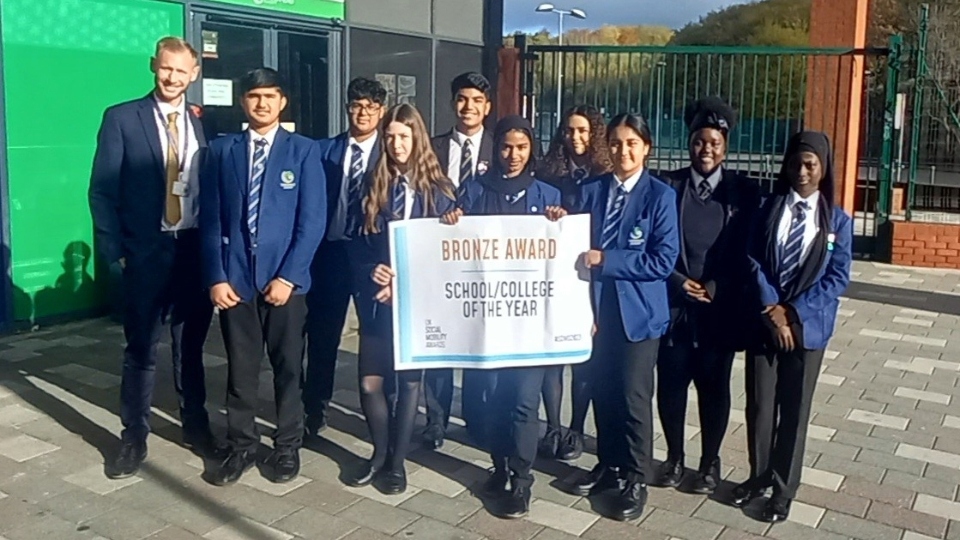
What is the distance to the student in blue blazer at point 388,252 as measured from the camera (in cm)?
445

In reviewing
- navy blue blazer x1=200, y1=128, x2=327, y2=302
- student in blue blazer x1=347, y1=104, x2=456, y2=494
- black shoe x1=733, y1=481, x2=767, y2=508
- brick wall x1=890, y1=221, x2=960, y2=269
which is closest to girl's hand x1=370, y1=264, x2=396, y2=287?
student in blue blazer x1=347, y1=104, x2=456, y2=494

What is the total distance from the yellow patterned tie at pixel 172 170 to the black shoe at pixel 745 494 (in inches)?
111

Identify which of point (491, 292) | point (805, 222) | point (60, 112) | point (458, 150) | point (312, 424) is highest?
point (60, 112)

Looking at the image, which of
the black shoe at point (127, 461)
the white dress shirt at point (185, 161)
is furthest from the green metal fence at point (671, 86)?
the black shoe at point (127, 461)

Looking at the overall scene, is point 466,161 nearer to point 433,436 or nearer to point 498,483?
point 433,436

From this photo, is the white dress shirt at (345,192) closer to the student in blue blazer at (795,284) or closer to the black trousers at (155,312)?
the black trousers at (155,312)

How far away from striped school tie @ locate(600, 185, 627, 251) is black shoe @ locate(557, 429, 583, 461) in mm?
1201

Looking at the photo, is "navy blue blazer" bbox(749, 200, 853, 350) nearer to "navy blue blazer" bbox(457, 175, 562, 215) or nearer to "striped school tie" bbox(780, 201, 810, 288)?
"striped school tie" bbox(780, 201, 810, 288)

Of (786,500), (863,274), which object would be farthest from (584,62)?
(786,500)

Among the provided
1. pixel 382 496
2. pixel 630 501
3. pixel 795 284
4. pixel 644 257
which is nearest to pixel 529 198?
Result: pixel 644 257

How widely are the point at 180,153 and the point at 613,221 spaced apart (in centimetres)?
201

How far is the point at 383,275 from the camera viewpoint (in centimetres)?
438

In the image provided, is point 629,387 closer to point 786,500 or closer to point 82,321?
point 786,500

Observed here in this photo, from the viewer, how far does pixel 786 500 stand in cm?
436
